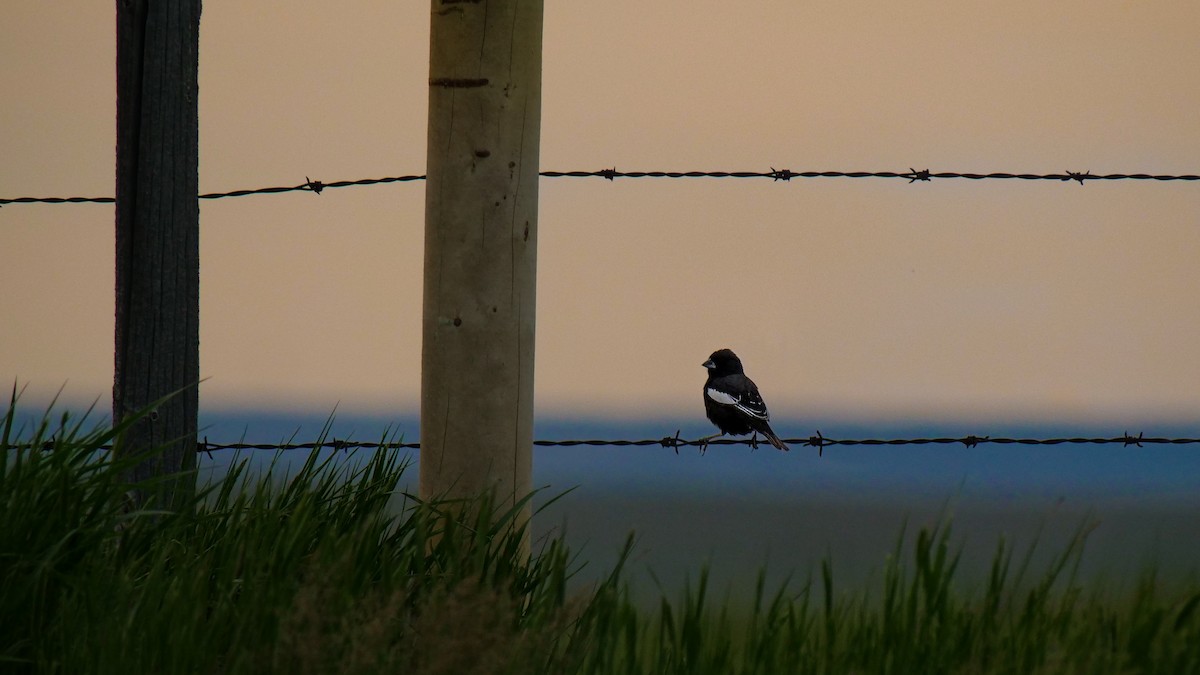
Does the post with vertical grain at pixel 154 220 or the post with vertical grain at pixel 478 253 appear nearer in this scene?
the post with vertical grain at pixel 478 253

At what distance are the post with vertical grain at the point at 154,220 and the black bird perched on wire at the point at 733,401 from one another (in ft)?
12.0

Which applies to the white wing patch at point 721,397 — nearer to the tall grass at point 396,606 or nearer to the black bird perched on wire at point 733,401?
the black bird perched on wire at point 733,401

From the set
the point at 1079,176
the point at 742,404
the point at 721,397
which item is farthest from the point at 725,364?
the point at 1079,176

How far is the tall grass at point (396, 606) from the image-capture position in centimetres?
291

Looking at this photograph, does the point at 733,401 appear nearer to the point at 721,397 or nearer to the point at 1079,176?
the point at 721,397

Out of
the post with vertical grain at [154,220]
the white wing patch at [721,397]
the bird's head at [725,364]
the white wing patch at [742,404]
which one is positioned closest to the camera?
the post with vertical grain at [154,220]

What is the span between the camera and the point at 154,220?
387cm

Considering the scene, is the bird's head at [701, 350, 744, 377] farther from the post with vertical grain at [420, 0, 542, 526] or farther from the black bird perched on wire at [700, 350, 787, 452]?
the post with vertical grain at [420, 0, 542, 526]

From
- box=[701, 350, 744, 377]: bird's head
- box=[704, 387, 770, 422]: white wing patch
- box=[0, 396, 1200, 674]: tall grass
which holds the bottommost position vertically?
box=[0, 396, 1200, 674]: tall grass

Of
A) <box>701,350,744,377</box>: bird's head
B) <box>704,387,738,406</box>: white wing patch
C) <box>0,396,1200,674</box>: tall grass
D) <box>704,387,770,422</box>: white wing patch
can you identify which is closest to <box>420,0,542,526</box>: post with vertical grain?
<box>0,396,1200,674</box>: tall grass

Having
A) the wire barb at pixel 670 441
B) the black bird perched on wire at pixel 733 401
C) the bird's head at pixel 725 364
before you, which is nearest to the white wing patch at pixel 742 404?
the black bird perched on wire at pixel 733 401

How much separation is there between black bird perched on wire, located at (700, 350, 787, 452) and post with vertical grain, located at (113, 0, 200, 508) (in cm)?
366

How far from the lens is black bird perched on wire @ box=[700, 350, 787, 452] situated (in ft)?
23.5

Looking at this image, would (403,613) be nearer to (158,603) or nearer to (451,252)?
(158,603)
